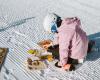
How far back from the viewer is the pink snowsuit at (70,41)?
14.4ft

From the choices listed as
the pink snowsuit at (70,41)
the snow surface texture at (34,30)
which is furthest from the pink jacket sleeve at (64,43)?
the snow surface texture at (34,30)

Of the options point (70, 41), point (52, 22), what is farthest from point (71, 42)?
point (52, 22)

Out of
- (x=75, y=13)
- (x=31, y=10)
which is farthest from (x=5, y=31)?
(x=75, y=13)

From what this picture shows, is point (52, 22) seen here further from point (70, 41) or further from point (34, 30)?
point (34, 30)

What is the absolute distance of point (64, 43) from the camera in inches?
174

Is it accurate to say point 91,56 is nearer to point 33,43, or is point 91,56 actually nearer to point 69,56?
point 69,56

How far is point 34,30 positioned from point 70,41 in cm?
134

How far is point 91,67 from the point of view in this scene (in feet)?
15.1

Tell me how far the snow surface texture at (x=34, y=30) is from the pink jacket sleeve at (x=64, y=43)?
7.6 inches

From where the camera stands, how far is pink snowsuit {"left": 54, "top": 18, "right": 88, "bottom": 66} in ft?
14.4

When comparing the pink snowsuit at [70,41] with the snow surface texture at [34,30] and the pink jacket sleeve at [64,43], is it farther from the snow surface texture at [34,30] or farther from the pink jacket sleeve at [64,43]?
the snow surface texture at [34,30]

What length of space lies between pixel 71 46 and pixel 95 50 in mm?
656

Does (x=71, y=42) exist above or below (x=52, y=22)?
below

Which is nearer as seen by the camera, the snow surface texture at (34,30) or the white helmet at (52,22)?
the snow surface texture at (34,30)
